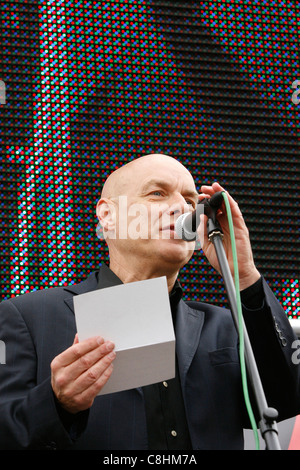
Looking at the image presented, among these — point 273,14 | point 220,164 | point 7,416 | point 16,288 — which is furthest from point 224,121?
point 7,416

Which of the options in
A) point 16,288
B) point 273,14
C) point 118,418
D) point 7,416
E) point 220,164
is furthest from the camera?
point 273,14

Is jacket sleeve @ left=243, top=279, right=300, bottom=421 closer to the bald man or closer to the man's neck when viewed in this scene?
the bald man

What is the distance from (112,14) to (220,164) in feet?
2.30

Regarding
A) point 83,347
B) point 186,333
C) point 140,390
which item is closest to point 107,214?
point 186,333

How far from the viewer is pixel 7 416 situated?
144 cm

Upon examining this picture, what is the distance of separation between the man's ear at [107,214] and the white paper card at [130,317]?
0.72 metres

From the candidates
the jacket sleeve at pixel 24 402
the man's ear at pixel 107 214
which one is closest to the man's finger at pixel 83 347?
the jacket sleeve at pixel 24 402

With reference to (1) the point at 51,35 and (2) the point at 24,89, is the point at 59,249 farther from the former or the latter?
(1) the point at 51,35

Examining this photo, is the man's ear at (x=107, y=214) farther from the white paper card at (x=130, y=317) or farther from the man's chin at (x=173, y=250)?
the white paper card at (x=130, y=317)

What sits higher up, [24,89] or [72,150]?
[24,89]

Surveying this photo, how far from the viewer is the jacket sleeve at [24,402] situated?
137 centimetres

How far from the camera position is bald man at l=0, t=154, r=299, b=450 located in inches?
55.8
